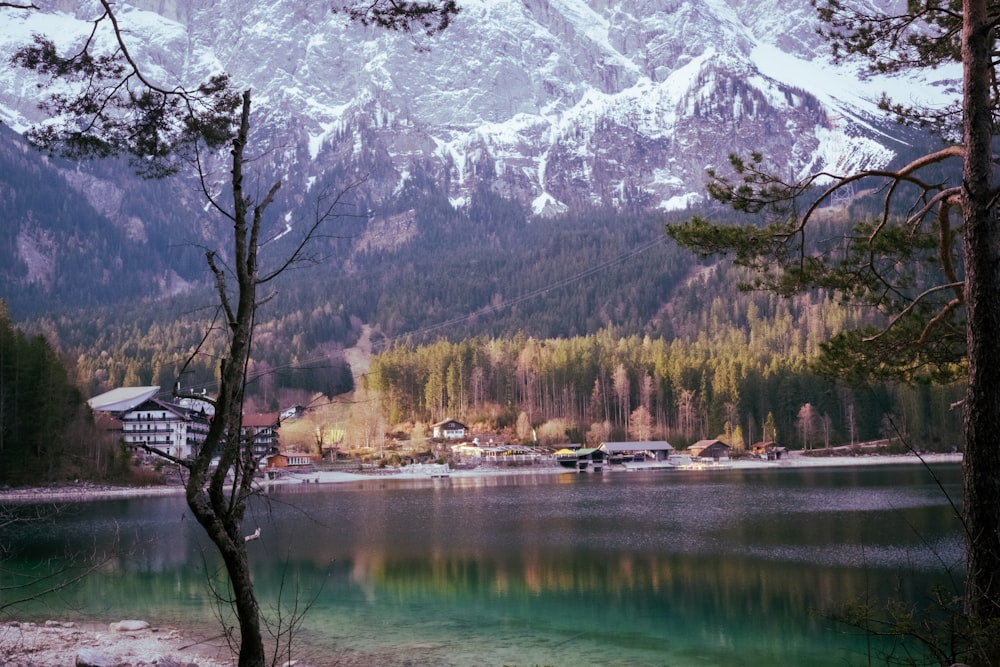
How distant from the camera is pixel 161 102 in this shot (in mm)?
8203

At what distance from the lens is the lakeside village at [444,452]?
82.9 meters

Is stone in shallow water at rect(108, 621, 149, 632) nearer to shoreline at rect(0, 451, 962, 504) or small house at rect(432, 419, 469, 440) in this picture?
shoreline at rect(0, 451, 962, 504)

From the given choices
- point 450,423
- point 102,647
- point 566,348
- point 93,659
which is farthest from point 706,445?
point 93,659

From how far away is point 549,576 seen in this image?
21.9 metres

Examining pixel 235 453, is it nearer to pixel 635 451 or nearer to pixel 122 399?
pixel 635 451

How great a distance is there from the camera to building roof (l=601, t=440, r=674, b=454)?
95.0m

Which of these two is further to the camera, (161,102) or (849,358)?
(849,358)

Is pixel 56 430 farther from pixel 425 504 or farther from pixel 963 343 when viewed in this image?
pixel 963 343

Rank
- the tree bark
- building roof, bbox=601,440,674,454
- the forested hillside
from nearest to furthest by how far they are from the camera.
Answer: the tree bark, building roof, bbox=601,440,674,454, the forested hillside

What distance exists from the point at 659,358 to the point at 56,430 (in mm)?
76098

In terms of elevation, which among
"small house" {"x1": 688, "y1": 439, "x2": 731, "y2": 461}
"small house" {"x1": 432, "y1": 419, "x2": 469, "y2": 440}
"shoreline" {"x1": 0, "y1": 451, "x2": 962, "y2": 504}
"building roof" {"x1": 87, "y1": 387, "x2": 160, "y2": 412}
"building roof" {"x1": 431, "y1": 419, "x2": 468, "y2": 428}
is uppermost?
"building roof" {"x1": 87, "y1": 387, "x2": 160, "y2": 412}

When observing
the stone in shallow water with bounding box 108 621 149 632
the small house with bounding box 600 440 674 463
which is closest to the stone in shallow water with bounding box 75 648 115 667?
the stone in shallow water with bounding box 108 621 149 632

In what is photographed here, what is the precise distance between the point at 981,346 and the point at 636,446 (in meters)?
90.2

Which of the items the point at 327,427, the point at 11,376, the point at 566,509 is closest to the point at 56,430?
the point at 11,376
